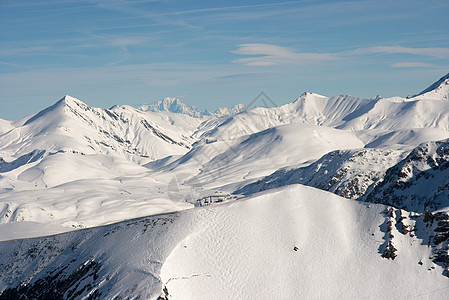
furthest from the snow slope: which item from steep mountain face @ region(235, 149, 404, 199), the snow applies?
steep mountain face @ region(235, 149, 404, 199)

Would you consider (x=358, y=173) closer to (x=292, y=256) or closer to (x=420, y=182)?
(x=420, y=182)

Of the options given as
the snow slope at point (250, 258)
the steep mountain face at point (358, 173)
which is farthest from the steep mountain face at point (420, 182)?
the snow slope at point (250, 258)

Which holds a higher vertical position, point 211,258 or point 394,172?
point 211,258

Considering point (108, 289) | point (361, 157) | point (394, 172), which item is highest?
point (108, 289)

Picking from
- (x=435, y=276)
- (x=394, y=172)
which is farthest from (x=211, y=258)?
(x=394, y=172)

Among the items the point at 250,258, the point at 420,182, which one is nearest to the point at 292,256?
the point at 250,258

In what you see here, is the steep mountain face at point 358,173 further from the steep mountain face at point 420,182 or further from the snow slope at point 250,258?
the snow slope at point 250,258

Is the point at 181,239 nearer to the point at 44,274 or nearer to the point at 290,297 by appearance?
the point at 290,297
